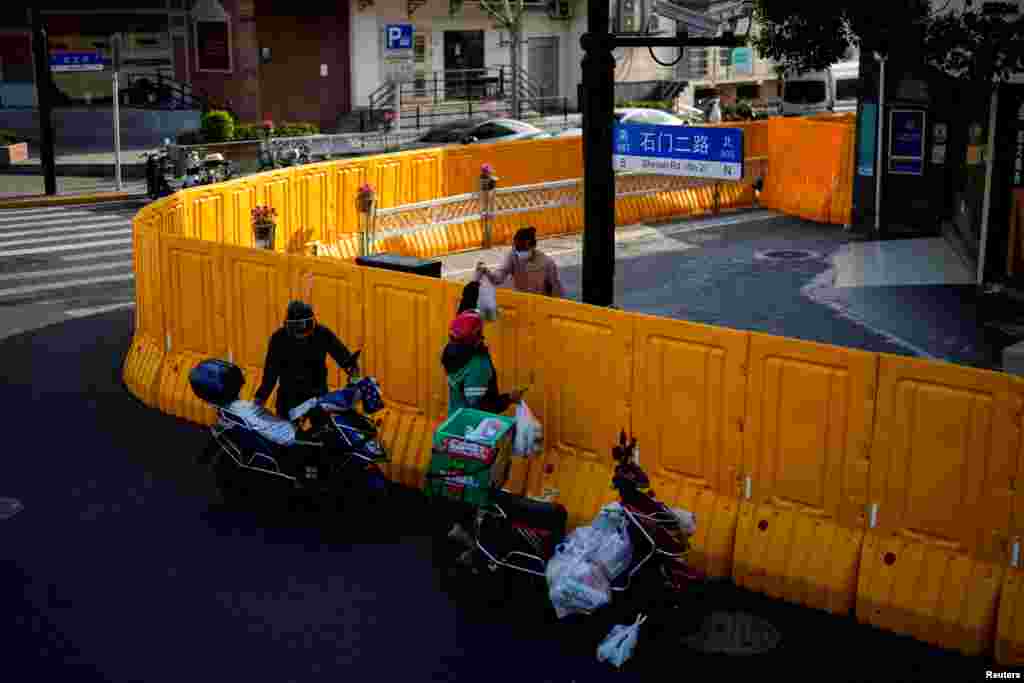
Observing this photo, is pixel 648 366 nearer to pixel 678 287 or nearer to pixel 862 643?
pixel 862 643

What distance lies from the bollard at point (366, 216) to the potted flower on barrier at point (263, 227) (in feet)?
8.55

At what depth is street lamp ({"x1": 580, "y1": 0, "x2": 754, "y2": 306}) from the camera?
1147 centimetres

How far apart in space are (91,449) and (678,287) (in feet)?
30.9

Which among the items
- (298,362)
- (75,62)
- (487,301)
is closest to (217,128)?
(75,62)

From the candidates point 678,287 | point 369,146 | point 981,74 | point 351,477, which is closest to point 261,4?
point 369,146

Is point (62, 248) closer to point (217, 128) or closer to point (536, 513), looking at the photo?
point (217, 128)

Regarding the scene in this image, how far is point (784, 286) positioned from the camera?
63.4 feet

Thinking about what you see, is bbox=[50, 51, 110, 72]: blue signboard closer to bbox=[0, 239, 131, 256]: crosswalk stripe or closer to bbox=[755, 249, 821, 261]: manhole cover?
bbox=[0, 239, 131, 256]: crosswalk stripe

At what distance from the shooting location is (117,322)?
1748 cm

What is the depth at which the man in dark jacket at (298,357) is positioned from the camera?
1059 centimetres

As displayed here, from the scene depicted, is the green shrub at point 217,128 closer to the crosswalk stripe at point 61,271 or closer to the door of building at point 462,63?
the crosswalk stripe at point 61,271

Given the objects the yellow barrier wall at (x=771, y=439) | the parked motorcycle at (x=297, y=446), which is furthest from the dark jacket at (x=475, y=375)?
the parked motorcycle at (x=297, y=446)

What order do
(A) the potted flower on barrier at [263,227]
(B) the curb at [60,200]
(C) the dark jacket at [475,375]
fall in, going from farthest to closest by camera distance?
(B) the curb at [60,200], (A) the potted flower on barrier at [263,227], (C) the dark jacket at [475,375]

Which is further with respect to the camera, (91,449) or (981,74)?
(981,74)
